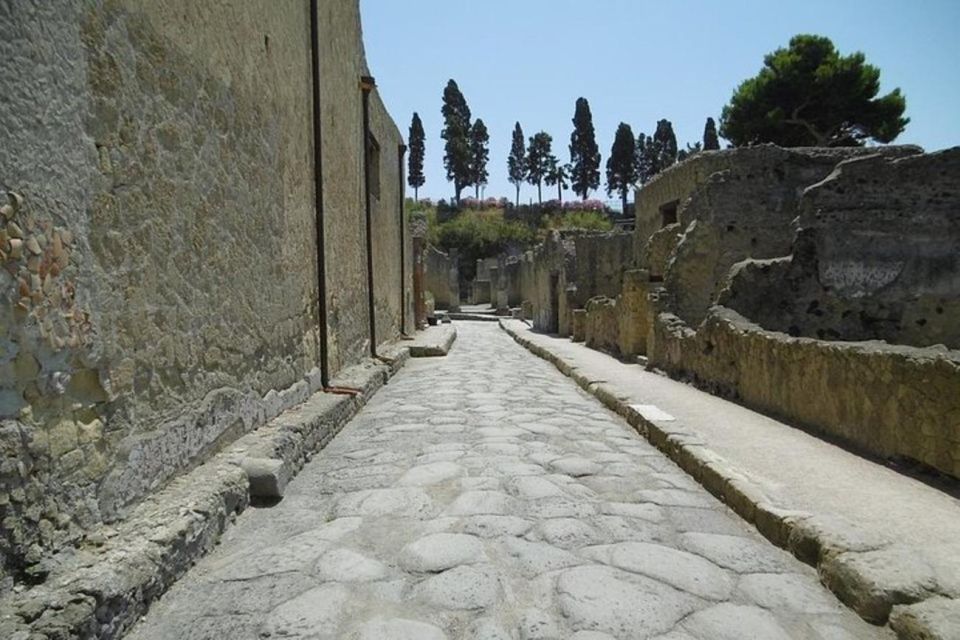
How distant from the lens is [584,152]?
2630 inches

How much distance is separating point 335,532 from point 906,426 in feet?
10.9

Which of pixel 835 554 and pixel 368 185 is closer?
pixel 835 554

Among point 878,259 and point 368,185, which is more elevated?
point 368,185

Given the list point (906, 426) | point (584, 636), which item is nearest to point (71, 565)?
point (584, 636)

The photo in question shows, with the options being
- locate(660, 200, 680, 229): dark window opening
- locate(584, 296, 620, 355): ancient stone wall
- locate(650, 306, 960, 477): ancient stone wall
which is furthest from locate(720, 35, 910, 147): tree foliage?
locate(650, 306, 960, 477): ancient stone wall

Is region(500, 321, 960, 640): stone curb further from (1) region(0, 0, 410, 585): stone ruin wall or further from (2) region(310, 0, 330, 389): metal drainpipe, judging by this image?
(2) region(310, 0, 330, 389): metal drainpipe

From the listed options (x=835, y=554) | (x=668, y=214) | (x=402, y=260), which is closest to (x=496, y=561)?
(x=835, y=554)

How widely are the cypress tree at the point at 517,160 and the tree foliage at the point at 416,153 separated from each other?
13.6 m

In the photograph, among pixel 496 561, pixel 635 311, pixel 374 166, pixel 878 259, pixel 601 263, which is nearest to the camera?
pixel 496 561

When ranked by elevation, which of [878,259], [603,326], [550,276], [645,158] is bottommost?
[603,326]

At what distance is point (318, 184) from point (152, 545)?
4.44 meters

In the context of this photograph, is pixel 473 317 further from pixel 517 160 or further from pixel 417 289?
pixel 517 160

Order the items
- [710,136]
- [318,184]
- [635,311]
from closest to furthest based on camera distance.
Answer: [318,184] < [635,311] < [710,136]

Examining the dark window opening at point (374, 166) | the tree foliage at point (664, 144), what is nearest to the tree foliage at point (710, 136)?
the tree foliage at point (664, 144)
